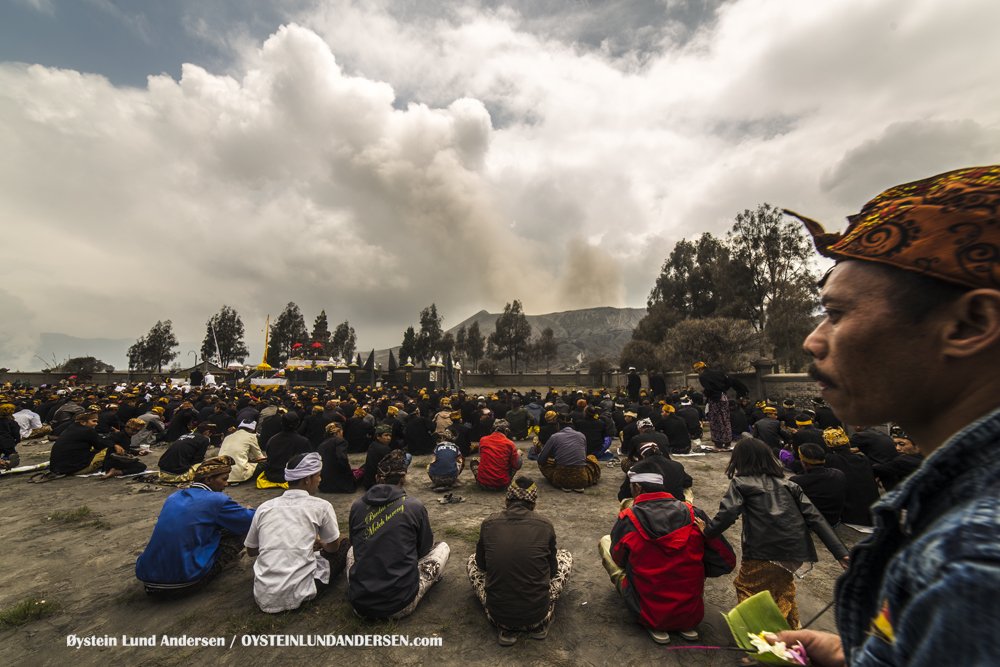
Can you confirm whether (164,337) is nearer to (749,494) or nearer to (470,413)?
(470,413)

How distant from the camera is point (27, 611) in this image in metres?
3.96

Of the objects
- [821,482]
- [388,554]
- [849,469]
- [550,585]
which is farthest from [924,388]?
[849,469]

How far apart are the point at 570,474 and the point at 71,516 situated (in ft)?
26.9

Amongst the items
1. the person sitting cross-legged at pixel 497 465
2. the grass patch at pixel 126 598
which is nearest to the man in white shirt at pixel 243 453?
the grass patch at pixel 126 598

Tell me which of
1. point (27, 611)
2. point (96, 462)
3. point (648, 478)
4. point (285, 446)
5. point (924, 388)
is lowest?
point (27, 611)

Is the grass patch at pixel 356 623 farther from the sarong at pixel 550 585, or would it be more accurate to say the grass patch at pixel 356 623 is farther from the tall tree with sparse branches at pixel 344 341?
the tall tree with sparse branches at pixel 344 341

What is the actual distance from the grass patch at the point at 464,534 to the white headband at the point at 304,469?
2.45 m

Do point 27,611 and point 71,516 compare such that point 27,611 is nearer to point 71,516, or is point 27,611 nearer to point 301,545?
point 301,545

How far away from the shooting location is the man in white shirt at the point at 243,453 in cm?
841

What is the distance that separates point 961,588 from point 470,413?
12621mm

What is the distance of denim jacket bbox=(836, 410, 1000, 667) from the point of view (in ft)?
1.47

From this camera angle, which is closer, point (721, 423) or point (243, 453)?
point (243, 453)

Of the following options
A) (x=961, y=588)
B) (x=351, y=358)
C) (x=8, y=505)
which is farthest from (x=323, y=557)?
(x=351, y=358)

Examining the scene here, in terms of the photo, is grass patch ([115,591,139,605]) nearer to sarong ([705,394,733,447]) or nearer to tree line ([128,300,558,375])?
sarong ([705,394,733,447])
